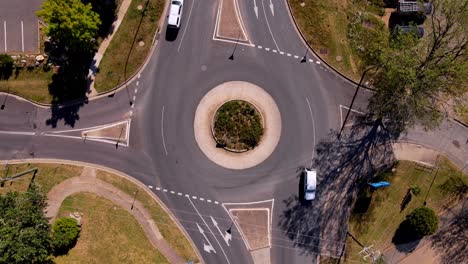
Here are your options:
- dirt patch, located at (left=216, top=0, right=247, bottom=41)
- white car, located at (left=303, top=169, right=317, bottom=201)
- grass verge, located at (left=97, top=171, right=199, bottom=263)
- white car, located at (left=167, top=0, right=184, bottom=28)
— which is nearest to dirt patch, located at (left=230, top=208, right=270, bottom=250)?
white car, located at (left=303, top=169, right=317, bottom=201)

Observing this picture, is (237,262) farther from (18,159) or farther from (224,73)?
(18,159)

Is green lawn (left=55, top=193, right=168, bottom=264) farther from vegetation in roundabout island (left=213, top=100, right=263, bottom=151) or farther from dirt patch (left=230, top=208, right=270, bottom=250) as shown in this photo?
vegetation in roundabout island (left=213, top=100, right=263, bottom=151)

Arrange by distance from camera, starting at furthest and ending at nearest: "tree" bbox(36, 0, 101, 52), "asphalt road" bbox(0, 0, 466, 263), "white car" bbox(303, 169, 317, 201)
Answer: "asphalt road" bbox(0, 0, 466, 263), "white car" bbox(303, 169, 317, 201), "tree" bbox(36, 0, 101, 52)

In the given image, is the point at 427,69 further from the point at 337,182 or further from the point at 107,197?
the point at 107,197

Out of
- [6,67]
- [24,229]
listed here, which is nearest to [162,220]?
[24,229]

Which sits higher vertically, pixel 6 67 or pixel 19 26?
pixel 19 26

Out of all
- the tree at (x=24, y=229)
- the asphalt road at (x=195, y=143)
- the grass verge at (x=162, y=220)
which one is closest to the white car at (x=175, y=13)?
the asphalt road at (x=195, y=143)

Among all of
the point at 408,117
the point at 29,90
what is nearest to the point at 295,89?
the point at 408,117
